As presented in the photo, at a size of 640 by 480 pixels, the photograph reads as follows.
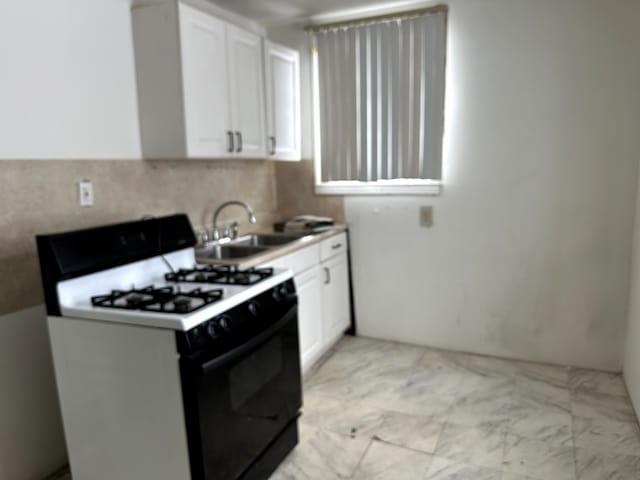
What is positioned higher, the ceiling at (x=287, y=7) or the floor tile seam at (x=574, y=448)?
the ceiling at (x=287, y=7)

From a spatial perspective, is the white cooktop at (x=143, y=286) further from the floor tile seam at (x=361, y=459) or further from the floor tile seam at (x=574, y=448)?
the floor tile seam at (x=574, y=448)

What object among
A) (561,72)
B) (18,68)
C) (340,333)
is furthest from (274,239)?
(561,72)

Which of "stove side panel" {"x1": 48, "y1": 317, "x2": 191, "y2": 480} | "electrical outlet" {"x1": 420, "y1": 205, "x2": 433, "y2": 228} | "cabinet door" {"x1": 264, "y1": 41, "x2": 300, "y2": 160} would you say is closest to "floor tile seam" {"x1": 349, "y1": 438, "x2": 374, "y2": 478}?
"stove side panel" {"x1": 48, "y1": 317, "x2": 191, "y2": 480}

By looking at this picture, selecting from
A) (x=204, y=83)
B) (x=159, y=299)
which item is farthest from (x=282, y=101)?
(x=159, y=299)

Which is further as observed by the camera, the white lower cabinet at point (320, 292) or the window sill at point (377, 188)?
the window sill at point (377, 188)

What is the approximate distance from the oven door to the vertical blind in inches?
61.3

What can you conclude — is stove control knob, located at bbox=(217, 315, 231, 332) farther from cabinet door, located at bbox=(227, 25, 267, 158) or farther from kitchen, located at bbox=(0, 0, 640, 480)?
cabinet door, located at bbox=(227, 25, 267, 158)

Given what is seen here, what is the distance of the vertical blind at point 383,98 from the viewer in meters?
3.08

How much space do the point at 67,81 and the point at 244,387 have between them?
1.56 metres

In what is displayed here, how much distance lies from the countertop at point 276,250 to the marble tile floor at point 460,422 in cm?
87

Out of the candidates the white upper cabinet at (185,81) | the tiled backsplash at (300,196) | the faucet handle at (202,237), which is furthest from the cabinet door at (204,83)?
the tiled backsplash at (300,196)

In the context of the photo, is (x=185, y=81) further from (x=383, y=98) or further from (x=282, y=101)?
(x=383, y=98)

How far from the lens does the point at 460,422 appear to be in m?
2.48

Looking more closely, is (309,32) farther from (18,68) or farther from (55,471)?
(55,471)
